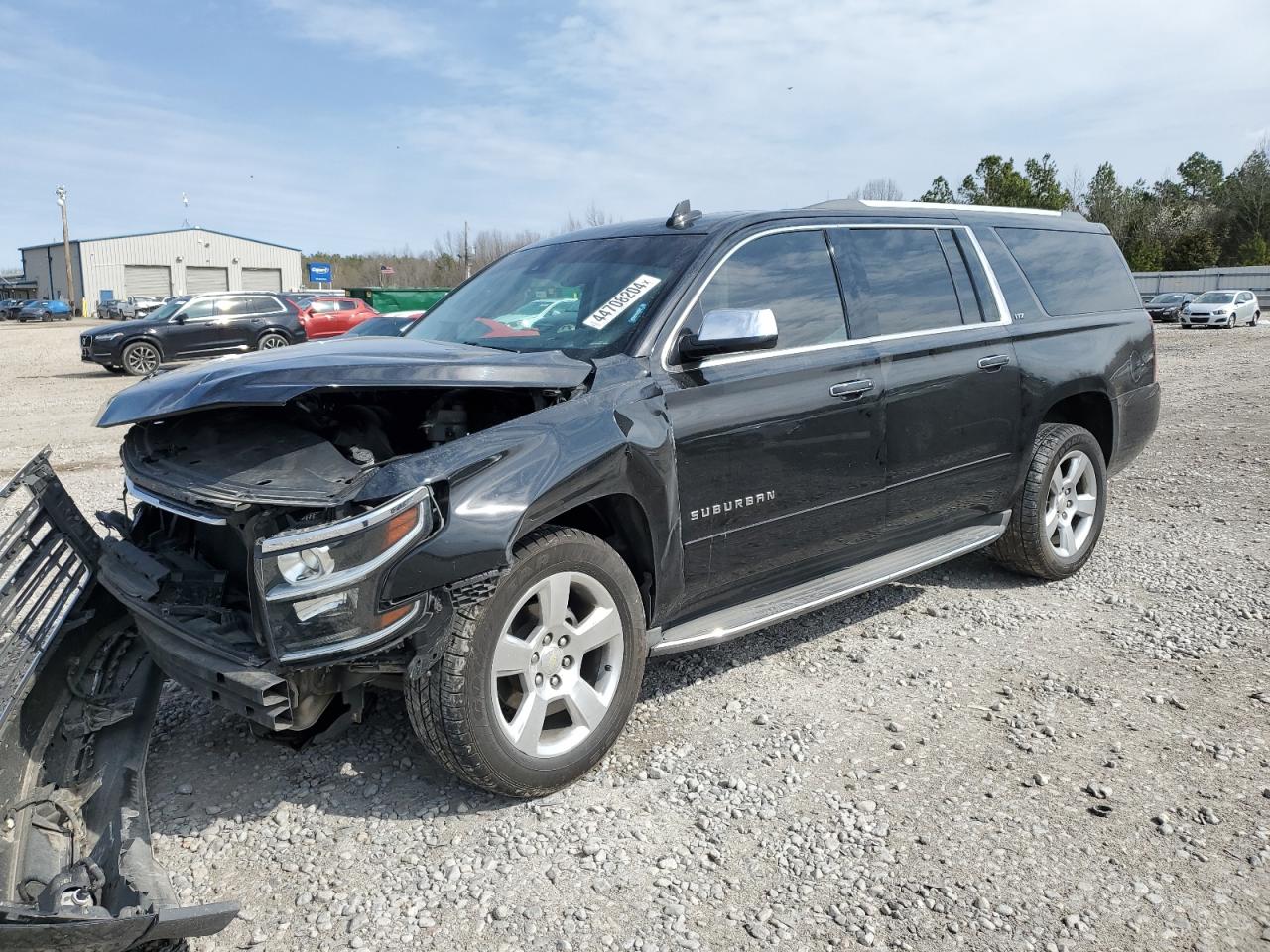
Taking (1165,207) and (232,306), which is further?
(1165,207)

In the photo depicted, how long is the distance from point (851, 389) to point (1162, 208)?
2666 inches

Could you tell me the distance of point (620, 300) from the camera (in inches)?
148

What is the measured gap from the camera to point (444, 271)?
82.2 meters

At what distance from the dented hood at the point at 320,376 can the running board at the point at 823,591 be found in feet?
3.40

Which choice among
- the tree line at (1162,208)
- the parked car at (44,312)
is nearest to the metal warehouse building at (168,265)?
the parked car at (44,312)

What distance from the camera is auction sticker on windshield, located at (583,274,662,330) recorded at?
3695mm

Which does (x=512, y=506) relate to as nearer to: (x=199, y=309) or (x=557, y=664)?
(x=557, y=664)

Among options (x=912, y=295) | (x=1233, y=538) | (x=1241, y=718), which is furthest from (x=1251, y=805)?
(x=1233, y=538)

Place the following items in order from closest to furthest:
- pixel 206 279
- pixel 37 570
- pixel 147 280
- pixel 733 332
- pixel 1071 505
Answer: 1. pixel 37 570
2. pixel 733 332
3. pixel 1071 505
4. pixel 147 280
5. pixel 206 279

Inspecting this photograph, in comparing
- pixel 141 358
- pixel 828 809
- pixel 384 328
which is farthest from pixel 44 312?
pixel 828 809

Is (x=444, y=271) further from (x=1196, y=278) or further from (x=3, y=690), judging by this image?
(x=3, y=690)

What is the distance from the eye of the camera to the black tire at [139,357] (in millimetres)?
19641

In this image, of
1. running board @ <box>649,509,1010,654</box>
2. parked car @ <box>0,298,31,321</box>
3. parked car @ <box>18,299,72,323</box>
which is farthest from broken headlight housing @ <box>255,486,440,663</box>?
parked car @ <box>0,298,31,321</box>

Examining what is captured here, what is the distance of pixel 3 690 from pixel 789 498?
2722 mm
